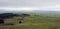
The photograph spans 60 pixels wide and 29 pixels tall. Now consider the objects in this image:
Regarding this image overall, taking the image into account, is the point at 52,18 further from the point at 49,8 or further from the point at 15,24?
the point at 15,24

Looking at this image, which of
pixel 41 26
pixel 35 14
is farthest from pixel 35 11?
pixel 41 26

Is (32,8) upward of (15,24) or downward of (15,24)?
upward

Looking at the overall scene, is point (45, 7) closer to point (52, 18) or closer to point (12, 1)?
point (52, 18)

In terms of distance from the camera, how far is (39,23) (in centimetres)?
78

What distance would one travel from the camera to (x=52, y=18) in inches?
31.2

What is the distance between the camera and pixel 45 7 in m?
0.82

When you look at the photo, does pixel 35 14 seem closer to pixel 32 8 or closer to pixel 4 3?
pixel 32 8

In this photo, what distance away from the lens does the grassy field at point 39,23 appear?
0.77 metres

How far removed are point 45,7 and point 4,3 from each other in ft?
1.09

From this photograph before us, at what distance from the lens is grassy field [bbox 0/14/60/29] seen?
0.77 m

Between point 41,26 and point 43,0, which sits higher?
point 43,0

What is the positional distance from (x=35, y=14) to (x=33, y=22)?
69 mm

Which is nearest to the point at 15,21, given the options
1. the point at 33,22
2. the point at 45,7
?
the point at 33,22

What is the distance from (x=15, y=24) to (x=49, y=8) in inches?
11.8
